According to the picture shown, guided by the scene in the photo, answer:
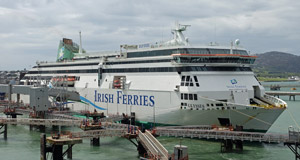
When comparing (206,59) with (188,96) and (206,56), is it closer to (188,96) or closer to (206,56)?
(206,56)

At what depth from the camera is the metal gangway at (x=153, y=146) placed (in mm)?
22841

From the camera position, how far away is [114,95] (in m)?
39.4

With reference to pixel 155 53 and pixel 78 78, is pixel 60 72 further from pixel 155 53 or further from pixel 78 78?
A: pixel 155 53

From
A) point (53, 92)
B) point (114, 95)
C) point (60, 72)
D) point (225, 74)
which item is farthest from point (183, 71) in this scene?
point (60, 72)

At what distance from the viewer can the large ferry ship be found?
30547 mm

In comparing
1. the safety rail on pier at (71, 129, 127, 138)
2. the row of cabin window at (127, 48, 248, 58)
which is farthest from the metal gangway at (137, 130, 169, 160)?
the row of cabin window at (127, 48, 248, 58)

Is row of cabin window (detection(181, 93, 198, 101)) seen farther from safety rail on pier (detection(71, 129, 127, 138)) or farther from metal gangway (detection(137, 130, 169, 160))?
safety rail on pier (detection(71, 129, 127, 138))

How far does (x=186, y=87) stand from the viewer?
31.5m

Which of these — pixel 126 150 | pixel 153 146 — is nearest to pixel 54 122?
pixel 126 150

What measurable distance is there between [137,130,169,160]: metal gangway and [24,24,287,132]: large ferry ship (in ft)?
18.8

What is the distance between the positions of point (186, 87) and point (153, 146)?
8.55m

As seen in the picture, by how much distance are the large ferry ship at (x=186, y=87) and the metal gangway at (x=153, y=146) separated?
5.72m

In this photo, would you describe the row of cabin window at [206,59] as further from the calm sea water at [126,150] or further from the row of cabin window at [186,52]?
the calm sea water at [126,150]

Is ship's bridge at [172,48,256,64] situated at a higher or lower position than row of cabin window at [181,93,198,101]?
higher
